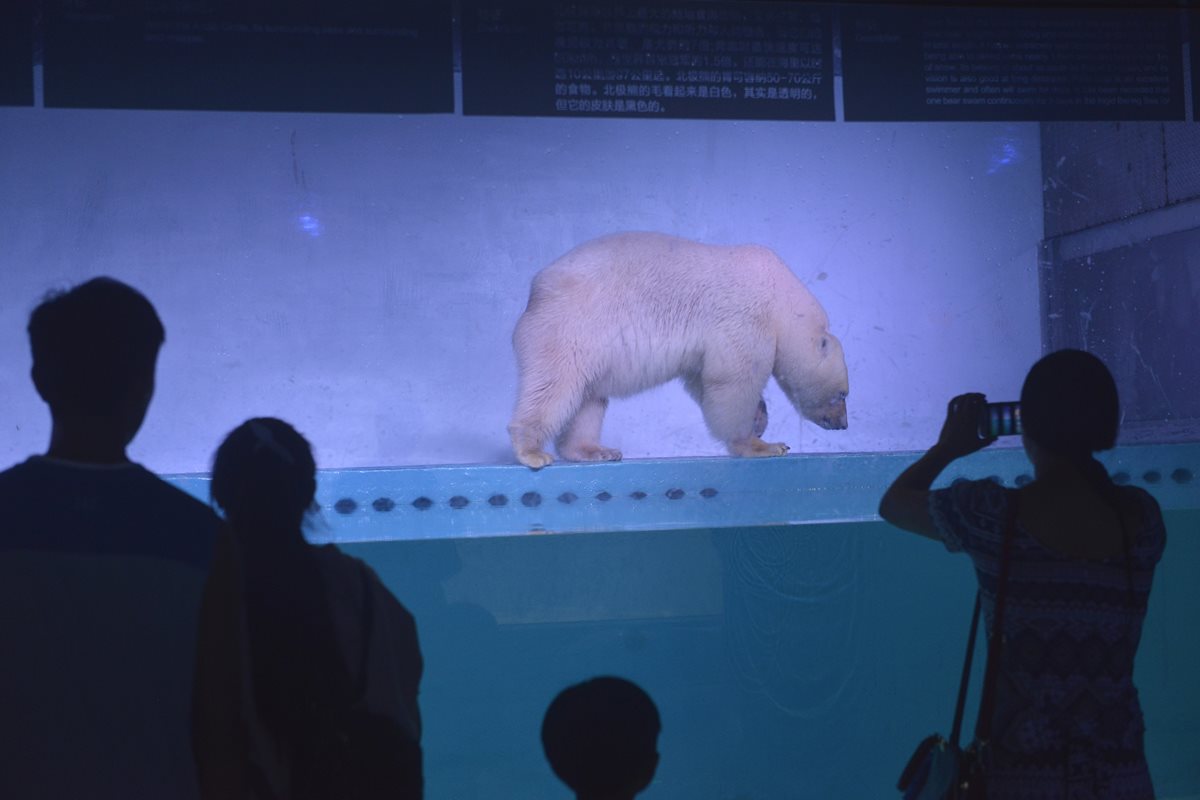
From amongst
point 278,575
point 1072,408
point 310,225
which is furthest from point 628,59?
point 278,575

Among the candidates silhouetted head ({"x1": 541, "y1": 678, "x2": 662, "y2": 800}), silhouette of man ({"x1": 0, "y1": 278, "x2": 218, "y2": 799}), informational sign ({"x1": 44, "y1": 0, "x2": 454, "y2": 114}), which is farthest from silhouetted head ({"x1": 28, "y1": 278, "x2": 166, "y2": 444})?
informational sign ({"x1": 44, "y1": 0, "x2": 454, "y2": 114})

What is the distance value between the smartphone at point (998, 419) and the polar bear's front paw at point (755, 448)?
40.8 inches

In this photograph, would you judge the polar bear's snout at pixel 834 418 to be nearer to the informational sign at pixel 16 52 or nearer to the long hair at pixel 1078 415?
the long hair at pixel 1078 415

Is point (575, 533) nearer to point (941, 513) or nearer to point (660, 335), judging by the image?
point (660, 335)

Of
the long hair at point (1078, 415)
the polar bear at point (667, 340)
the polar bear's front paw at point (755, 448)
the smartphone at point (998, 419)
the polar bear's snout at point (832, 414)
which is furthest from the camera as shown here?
the polar bear's snout at point (832, 414)

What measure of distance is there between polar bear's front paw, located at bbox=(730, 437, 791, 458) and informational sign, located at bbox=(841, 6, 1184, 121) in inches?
32.9

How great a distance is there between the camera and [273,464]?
1.12 m

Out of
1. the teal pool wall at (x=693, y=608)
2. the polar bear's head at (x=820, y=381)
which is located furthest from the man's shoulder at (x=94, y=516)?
the polar bear's head at (x=820, y=381)

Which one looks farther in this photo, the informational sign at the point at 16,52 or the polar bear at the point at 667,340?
the polar bear at the point at 667,340

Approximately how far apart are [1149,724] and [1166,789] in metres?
0.18

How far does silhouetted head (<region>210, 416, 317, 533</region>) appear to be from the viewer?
111cm

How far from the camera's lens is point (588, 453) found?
7.86 feet

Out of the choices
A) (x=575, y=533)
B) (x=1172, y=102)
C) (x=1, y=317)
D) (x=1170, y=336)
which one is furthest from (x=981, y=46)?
(x=1, y=317)

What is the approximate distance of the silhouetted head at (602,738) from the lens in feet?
3.55
